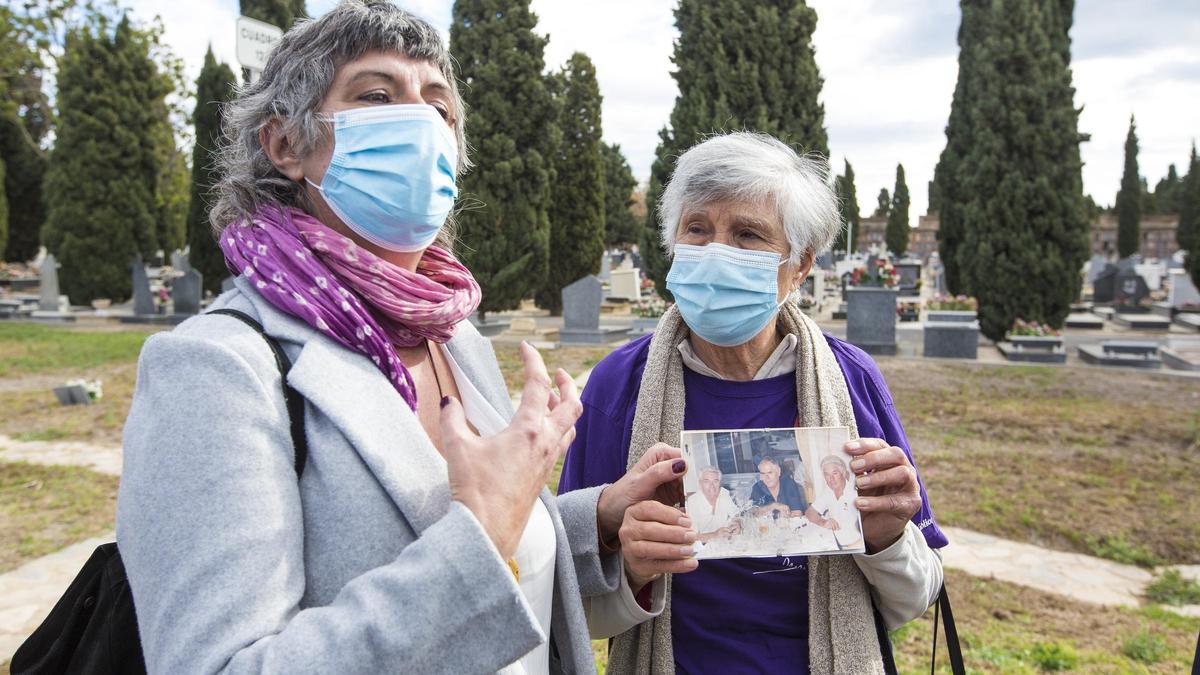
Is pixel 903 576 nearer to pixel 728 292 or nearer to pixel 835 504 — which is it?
pixel 835 504

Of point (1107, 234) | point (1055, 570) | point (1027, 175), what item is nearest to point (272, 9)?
point (1027, 175)

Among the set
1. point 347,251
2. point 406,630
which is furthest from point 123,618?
point 347,251

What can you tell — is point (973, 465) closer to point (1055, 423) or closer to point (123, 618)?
point (1055, 423)

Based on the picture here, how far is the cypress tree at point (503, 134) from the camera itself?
1630 cm

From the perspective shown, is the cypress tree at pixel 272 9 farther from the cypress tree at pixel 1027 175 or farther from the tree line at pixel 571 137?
the cypress tree at pixel 1027 175

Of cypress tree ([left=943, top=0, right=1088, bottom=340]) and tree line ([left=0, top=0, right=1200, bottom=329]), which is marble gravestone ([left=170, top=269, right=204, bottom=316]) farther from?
cypress tree ([left=943, top=0, right=1088, bottom=340])

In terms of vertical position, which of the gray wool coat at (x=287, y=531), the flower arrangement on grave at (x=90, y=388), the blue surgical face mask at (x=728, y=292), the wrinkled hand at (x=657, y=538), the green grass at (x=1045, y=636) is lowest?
the green grass at (x=1045, y=636)

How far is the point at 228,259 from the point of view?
1265 mm

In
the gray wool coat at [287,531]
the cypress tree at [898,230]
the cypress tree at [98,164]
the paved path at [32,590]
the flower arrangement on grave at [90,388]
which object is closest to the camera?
the gray wool coat at [287,531]

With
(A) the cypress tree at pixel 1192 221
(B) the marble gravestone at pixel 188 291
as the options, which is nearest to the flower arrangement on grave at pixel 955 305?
(A) the cypress tree at pixel 1192 221

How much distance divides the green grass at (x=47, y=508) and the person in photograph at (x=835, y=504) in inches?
196

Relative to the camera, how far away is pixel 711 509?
155cm

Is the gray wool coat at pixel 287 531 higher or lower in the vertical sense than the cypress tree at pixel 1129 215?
lower

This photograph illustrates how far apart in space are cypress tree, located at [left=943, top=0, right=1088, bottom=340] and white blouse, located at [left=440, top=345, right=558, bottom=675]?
15037 millimetres
